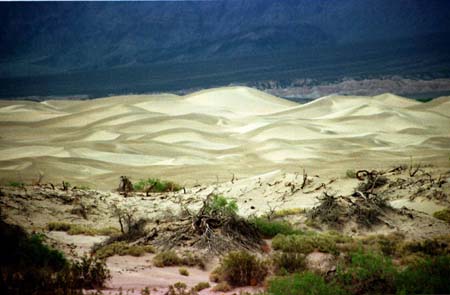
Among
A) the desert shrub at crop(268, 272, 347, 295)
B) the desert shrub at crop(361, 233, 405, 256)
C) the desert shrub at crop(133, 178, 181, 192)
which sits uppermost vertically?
the desert shrub at crop(268, 272, 347, 295)

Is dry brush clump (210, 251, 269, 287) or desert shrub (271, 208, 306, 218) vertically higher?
dry brush clump (210, 251, 269, 287)

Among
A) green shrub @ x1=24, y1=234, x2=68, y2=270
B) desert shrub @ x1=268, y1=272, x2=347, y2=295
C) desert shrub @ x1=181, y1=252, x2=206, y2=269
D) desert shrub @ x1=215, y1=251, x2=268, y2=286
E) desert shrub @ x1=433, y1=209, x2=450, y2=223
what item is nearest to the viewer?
desert shrub @ x1=268, y1=272, x2=347, y2=295

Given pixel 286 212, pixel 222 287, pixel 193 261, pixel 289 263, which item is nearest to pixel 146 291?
pixel 222 287

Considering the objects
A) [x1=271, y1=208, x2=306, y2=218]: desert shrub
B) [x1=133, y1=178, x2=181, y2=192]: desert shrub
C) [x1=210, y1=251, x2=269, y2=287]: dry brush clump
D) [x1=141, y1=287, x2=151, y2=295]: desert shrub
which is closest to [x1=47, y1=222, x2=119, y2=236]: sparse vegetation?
[x1=271, y1=208, x2=306, y2=218]: desert shrub

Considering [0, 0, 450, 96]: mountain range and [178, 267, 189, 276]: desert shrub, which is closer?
[178, 267, 189, 276]: desert shrub

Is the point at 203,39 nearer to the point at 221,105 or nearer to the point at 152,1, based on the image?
the point at 152,1

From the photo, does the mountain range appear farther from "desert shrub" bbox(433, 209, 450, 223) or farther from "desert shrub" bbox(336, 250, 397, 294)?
"desert shrub" bbox(336, 250, 397, 294)

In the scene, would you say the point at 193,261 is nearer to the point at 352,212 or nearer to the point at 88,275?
the point at 88,275
